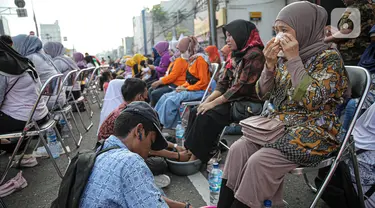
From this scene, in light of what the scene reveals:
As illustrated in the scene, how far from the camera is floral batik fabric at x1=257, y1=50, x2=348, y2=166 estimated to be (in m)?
1.57

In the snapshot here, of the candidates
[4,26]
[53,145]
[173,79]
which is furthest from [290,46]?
[4,26]

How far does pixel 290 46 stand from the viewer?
166 cm

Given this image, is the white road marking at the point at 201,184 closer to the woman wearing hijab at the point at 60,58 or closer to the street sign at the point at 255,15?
the woman wearing hijab at the point at 60,58

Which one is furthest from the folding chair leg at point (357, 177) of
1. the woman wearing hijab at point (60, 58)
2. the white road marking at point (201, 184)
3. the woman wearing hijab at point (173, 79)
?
the woman wearing hijab at point (60, 58)

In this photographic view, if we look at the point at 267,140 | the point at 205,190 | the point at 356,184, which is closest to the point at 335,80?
the point at 267,140

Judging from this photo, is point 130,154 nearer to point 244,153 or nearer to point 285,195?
point 244,153

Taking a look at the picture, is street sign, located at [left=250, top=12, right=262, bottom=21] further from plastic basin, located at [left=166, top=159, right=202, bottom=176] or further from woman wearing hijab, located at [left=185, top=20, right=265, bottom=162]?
plastic basin, located at [left=166, top=159, right=202, bottom=176]

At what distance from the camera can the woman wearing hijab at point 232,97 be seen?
2.53 metres

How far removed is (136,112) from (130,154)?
0.26 meters

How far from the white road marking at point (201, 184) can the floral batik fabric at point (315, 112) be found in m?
1.01

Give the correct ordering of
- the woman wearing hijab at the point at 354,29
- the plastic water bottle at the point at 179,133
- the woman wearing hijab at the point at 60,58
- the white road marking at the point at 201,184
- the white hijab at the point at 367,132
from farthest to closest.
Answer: the woman wearing hijab at the point at 60,58 → the plastic water bottle at the point at 179,133 → the woman wearing hijab at the point at 354,29 → the white road marking at the point at 201,184 → the white hijab at the point at 367,132

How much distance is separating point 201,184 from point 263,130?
1.13m

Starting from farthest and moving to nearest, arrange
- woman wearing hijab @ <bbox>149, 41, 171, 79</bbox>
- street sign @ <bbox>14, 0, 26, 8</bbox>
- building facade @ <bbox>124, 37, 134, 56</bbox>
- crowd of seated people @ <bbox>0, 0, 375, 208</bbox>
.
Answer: building facade @ <bbox>124, 37, 134, 56</bbox> → street sign @ <bbox>14, 0, 26, 8</bbox> → woman wearing hijab @ <bbox>149, 41, 171, 79</bbox> → crowd of seated people @ <bbox>0, 0, 375, 208</bbox>

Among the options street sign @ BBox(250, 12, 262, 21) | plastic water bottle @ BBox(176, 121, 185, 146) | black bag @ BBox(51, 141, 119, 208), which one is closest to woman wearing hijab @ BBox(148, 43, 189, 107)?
plastic water bottle @ BBox(176, 121, 185, 146)
